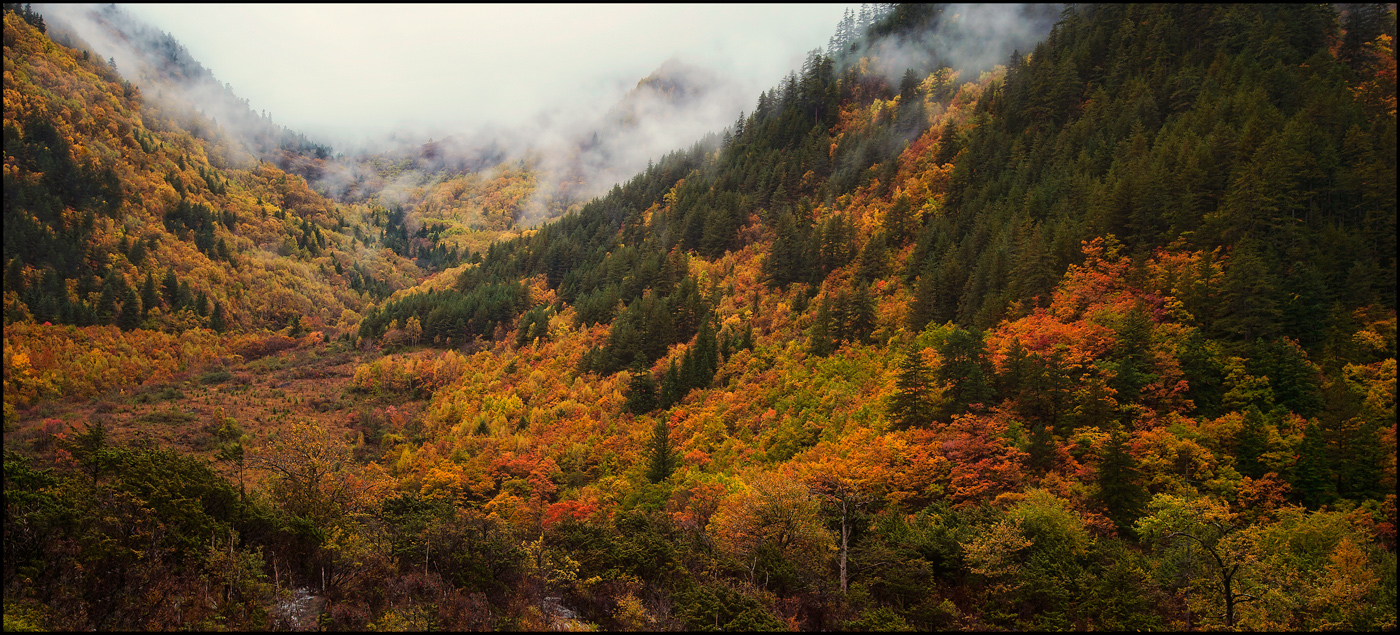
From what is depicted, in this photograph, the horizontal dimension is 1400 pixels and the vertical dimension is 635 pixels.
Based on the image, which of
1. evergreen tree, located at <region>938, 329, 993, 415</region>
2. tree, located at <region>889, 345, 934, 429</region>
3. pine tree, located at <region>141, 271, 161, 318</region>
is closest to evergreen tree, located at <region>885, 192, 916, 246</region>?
evergreen tree, located at <region>938, 329, 993, 415</region>

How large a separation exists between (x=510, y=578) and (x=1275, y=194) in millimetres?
63535

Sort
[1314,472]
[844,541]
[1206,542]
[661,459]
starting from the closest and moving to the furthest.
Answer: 1. [1206,542]
2. [844,541]
3. [1314,472]
4. [661,459]

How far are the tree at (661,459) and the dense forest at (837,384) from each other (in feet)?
1.09

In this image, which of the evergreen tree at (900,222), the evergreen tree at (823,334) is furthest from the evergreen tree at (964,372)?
the evergreen tree at (900,222)

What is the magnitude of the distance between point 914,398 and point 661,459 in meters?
23.7

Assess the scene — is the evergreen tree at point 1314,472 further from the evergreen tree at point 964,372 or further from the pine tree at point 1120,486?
the evergreen tree at point 964,372

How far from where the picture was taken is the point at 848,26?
Result: 162500 millimetres

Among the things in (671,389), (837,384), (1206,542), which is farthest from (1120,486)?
(671,389)

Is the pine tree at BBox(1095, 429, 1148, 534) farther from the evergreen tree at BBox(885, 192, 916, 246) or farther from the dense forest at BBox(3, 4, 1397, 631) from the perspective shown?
the evergreen tree at BBox(885, 192, 916, 246)

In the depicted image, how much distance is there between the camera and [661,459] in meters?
59.1

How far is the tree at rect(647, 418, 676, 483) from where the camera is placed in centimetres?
5888

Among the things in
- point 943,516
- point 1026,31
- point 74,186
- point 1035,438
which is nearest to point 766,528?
point 943,516

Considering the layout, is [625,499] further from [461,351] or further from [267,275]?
[267,275]

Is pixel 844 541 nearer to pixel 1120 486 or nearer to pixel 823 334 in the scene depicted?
pixel 1120 486
